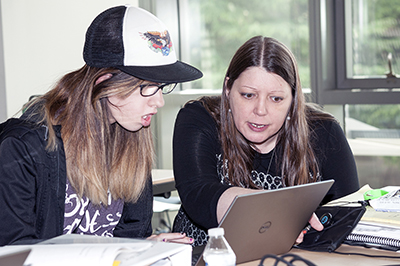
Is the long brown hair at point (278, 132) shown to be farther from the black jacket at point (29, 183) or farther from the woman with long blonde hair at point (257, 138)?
the black jacket at point (29, 183)

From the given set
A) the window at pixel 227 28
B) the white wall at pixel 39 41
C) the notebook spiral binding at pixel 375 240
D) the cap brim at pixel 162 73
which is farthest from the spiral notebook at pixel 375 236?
the window at pixel 227 28

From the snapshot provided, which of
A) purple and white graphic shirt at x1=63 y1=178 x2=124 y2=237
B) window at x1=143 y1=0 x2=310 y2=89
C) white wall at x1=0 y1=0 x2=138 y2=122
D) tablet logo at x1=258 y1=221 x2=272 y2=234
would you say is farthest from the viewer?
window at x1=143 y1=0 x2=310 y2=89

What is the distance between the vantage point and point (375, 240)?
123 cm

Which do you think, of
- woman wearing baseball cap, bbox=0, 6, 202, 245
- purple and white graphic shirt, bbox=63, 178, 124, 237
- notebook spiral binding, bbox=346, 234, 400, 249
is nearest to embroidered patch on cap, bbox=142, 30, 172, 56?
woman wearing baseball cap, bbox=0, 6, 202, 245

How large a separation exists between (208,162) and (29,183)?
20.7 inches

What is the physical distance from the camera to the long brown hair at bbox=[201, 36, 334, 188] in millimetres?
1481

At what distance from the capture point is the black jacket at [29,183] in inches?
44.7

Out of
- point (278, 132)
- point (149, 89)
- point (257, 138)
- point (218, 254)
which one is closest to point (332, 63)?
point (278, 132)

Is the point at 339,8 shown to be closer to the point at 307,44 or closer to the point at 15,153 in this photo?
the point at 307,44

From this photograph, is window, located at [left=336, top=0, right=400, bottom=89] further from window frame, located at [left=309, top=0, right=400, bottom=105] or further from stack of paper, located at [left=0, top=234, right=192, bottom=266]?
stack of paper, located at [left=0, top=234, right=192, bottom=266]

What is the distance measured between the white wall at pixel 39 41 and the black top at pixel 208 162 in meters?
1.34

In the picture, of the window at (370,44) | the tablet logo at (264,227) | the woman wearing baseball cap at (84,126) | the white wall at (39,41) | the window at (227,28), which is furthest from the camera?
the window at (227,28)

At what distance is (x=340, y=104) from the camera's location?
3211 mm

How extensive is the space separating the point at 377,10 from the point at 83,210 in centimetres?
253
